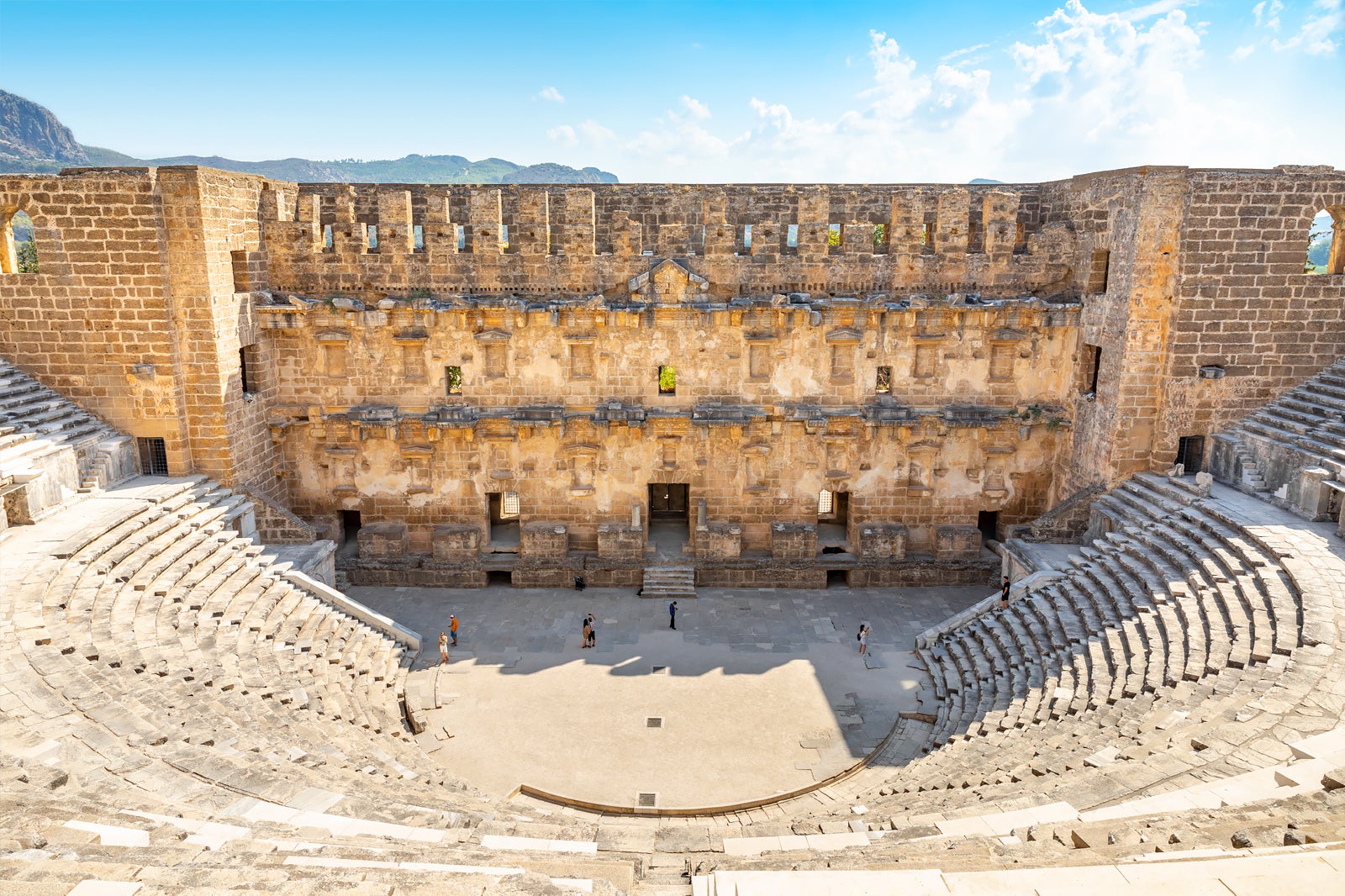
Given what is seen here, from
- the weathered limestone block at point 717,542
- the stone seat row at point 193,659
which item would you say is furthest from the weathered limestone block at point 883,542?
the stone seat row at point 193,659

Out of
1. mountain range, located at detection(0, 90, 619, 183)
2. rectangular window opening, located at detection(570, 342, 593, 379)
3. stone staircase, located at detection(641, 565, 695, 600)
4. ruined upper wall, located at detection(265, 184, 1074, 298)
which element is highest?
mountain range, located at detection(0, 90, 619, 183)

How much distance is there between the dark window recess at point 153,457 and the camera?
16438mm

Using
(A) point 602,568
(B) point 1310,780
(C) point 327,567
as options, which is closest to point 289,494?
(C) point 327,567

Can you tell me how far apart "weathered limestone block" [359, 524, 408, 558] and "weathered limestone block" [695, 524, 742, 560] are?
6723 millimetres

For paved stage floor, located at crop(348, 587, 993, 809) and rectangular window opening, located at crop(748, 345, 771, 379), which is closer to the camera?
paved stage floor, located at crop(348, 587, 993, 809)

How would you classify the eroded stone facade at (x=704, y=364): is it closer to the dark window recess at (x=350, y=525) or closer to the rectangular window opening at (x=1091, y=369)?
the rectangular window opening at (x=1091, y=369)

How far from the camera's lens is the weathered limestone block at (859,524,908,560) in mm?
18703

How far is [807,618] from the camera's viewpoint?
676 inches

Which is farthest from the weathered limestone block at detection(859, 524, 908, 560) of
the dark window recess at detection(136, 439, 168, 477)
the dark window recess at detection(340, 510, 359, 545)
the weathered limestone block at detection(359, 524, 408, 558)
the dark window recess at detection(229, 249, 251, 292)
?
the dark window recess at detection(136, 439, 168, 477)

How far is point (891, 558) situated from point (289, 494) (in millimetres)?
13921

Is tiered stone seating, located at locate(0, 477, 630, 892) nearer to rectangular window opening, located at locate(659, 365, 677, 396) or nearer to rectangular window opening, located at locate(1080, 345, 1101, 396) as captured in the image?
rectangular window opening, located at locate(659, 365, 677, 396)

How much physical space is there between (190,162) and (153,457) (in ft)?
277

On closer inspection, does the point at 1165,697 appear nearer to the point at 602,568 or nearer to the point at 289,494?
the point at 602,568

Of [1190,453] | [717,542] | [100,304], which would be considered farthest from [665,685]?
[100,304]
